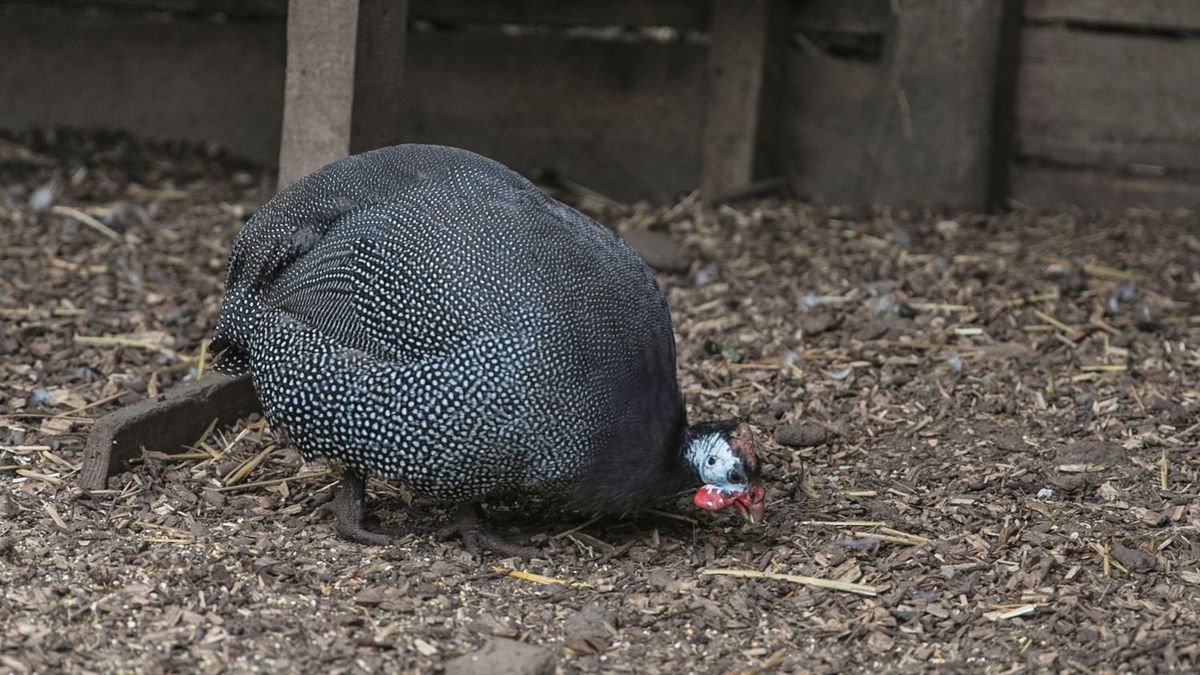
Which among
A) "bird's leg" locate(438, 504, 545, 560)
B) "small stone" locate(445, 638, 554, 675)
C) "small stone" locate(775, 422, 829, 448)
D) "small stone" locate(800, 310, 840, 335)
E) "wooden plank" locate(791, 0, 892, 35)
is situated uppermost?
"wooden plank" locate(791, 0, 892, 35)

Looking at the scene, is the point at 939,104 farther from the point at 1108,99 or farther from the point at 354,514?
the point at 354,514

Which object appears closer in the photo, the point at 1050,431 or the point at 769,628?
the point at 769,628

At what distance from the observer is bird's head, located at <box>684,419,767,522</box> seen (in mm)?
3881

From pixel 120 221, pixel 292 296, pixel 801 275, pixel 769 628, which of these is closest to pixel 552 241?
pixel 292 296

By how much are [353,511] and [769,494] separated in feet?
3.91

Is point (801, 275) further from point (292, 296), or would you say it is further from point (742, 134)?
point (292, 296)

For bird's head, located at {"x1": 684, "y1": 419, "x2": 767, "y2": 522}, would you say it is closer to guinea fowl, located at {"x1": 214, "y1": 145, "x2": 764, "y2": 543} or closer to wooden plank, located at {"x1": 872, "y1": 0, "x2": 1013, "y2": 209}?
guinea fowl, located at {"x1": 214, "y1": 145, "x2": 764, "y2": 543}

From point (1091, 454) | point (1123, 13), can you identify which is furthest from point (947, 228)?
point (1091, 454)

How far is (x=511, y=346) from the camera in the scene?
3779 mm

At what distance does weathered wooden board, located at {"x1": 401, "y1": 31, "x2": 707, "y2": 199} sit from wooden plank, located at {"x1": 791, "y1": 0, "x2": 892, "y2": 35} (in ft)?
1.63

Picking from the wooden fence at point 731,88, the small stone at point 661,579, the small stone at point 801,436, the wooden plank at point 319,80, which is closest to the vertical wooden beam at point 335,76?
the wooden plank at point 319,80

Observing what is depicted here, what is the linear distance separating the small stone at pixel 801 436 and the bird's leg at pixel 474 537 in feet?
3.30

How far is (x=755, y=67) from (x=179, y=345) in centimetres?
294

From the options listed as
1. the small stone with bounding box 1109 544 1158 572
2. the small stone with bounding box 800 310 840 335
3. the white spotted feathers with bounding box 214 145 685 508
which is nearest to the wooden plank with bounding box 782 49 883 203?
the small stone with bounding box 800 310 840 335
